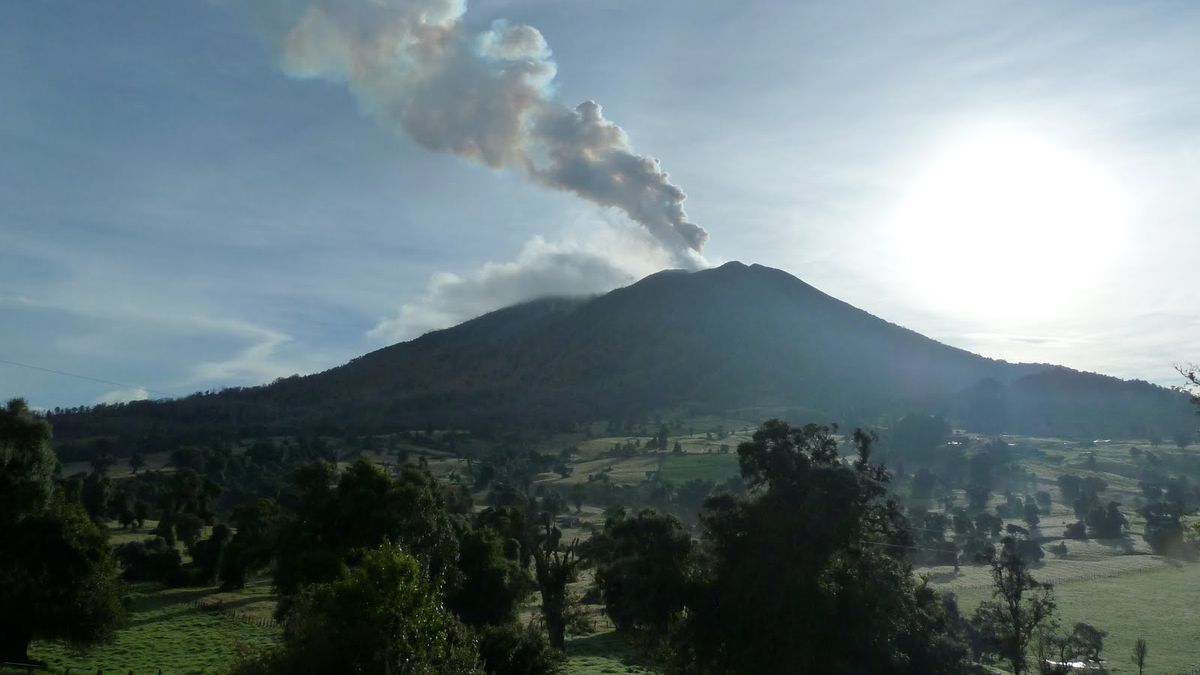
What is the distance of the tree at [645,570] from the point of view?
24141 mm

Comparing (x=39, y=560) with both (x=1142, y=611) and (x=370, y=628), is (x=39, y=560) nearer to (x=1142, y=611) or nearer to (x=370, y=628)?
(x=370, y=628)

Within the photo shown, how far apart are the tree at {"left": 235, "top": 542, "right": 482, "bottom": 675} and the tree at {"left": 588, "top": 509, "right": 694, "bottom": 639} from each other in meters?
10.3

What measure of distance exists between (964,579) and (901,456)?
71.2 metres

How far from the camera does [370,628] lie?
1303 centimetres

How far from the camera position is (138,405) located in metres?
175

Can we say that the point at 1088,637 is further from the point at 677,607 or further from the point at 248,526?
the point at 248,526

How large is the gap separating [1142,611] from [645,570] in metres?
32.7

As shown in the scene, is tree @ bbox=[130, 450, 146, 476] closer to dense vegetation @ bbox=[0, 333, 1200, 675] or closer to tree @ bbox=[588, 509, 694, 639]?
dense vegetation @ bbox=[0, 333, 1200, 675]

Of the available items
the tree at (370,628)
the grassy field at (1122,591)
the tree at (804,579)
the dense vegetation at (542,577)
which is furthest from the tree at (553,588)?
the tree at (370,628)

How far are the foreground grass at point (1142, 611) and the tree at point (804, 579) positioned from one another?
18.5m

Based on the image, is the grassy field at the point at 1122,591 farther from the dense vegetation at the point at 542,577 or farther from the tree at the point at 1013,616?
the tree at the point at 1013,616

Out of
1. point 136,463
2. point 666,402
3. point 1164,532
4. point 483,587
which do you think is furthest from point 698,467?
point 666,402

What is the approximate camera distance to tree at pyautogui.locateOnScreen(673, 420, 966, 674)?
19719 millimetres

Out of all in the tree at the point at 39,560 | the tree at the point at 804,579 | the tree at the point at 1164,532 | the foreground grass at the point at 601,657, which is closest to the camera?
the tree at the point at 804,579
